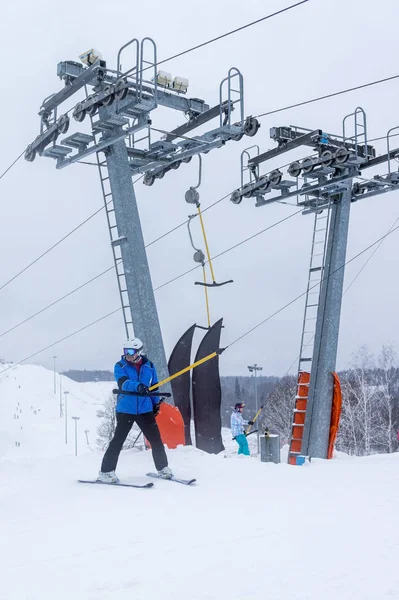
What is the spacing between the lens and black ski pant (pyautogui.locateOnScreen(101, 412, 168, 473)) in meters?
7.51

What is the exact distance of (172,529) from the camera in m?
5.26

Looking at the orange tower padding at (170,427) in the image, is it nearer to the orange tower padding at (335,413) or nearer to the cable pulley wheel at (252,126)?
the orange tower padding at (335,413)

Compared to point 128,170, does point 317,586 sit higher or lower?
lower

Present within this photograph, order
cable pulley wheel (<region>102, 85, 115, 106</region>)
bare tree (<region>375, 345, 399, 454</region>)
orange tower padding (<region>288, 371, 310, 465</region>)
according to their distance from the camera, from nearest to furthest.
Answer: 1. cable pulley wheel (<region>102, 85, 115, 106</region>)
2. orange tower padding (<region>288, 371, 310, 465</region>)
3. bare tree (<region>375, 345, 399, 454</region>)

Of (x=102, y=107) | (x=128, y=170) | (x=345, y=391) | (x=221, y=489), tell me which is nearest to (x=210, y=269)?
(x=128, y=170)

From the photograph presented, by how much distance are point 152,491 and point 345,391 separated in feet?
130

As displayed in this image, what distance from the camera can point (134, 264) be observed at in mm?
10641

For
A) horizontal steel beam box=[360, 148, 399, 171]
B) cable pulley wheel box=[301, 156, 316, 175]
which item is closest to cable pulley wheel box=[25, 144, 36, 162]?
cable pulley wheel box=[301, 156, 316, 175]

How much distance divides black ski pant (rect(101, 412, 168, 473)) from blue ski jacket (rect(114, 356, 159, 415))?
86 mm

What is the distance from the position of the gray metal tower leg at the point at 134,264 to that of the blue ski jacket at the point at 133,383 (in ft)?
9.12

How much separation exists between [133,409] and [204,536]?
2.79 meters

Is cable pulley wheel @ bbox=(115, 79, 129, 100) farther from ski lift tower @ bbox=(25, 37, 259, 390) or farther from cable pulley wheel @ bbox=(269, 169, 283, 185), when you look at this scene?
cable pulley wheel @ bbox=(269, 169, 283, 185)

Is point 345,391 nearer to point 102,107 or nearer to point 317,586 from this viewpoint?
point 102,107

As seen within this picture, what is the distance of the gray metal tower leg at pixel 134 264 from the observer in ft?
34.8
